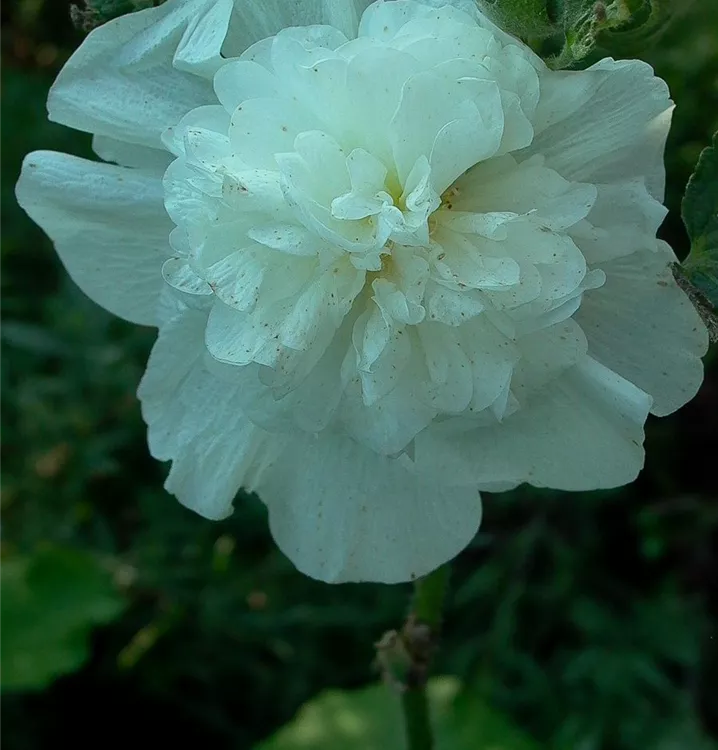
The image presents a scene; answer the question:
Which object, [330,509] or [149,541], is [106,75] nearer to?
[330,509]

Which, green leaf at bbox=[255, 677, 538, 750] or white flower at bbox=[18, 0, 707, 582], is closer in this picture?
white flower at bbox=[18, 0, 707, 582]

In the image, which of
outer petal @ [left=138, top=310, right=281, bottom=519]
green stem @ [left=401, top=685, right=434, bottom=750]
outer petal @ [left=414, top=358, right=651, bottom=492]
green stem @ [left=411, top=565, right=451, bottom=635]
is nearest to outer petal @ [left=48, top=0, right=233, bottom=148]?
outer petal @ [left=138, top=310, right=281, bottom=519]

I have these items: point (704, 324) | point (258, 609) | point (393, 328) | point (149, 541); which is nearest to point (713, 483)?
point (258, 609)

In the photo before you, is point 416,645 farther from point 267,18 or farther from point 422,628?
point 267,18

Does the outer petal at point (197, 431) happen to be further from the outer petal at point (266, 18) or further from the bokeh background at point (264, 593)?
the bokeh background at point (264, 593)

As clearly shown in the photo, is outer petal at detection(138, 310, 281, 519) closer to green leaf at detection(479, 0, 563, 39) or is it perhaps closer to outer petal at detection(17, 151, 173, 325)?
outer petal at detection(17, 151, 173, 325)

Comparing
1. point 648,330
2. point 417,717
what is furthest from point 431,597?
point 648,330
